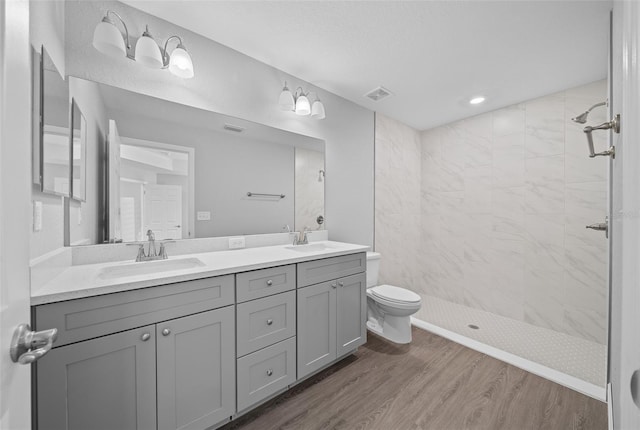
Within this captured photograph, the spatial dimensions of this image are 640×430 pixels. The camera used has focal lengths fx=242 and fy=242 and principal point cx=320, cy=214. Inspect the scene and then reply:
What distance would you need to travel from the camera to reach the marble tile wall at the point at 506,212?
2217 millimetres

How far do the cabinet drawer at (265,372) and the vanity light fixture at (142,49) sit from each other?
5.69ft

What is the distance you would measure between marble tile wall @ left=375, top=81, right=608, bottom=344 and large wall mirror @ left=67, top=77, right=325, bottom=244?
4.31 ft

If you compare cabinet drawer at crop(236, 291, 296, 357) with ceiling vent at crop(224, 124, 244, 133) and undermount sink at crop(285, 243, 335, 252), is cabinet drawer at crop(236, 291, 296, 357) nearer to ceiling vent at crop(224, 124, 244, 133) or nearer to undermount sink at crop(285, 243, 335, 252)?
undermount sink at crop(285, 243, 335, 252)

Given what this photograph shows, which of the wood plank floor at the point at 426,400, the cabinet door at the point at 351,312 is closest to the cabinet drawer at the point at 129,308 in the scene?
the wood plank floor at the point at 426,400

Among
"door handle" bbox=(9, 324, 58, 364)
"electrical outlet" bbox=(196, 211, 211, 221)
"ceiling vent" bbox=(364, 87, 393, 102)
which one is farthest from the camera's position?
"ceiling vent" bbox=(364, 87, 393, 102)

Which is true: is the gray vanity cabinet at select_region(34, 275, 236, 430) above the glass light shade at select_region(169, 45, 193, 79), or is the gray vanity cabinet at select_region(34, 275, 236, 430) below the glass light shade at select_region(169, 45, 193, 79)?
below

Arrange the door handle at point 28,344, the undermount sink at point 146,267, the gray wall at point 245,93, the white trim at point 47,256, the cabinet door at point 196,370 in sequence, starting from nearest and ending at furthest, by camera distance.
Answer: the door handle at point 28,344, the white trim at point 47,256, the cabinet door at point 196,370, the undermount sink at point 146,267, the gray wall at point 245,93

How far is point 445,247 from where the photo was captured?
3223mm

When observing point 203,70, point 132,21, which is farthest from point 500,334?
point 132,21

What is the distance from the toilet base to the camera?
7.13 ft

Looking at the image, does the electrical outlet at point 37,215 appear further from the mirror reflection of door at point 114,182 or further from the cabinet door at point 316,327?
the cabinet door at point 316,327

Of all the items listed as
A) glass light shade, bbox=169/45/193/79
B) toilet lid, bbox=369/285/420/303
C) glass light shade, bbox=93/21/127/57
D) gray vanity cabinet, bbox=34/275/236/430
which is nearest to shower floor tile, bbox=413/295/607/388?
toilet lid, bbox=369/285/420/303

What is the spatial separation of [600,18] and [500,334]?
2.52m

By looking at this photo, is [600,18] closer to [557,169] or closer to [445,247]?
[557,169]
